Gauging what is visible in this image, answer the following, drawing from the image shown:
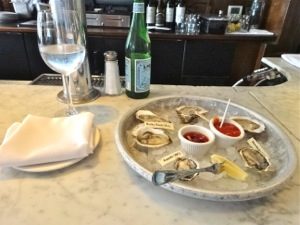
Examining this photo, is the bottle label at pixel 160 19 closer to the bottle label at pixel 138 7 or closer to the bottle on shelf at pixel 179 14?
the bottle on shelf at pixel 179 14

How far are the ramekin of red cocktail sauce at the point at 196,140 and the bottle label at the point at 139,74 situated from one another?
217 mm

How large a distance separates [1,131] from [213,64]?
61.0 inches

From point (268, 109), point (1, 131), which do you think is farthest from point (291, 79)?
point (1, 131)

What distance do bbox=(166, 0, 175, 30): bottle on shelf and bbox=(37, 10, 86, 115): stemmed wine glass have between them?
1.33 m

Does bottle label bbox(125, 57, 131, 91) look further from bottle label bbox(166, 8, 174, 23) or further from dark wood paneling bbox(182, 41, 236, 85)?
bottle label bbox(166, 8, 174, 23)

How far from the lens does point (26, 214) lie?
13.3 inches

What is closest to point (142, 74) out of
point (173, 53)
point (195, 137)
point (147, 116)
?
point (147, 116)

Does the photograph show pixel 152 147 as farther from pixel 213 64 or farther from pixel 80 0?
pixel 213 64

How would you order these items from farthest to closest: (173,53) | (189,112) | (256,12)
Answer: (256,12)
(173,53)
(189,112)

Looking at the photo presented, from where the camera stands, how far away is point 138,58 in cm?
62

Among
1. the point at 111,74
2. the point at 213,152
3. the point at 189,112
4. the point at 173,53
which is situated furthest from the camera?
the point at 173,53

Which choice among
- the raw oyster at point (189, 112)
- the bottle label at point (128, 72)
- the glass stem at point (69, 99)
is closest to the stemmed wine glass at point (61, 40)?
the glass stem at point (69, 99)

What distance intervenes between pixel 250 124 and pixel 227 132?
0.28 ft

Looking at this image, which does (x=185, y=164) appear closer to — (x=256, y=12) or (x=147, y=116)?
(x=147, y=116)
